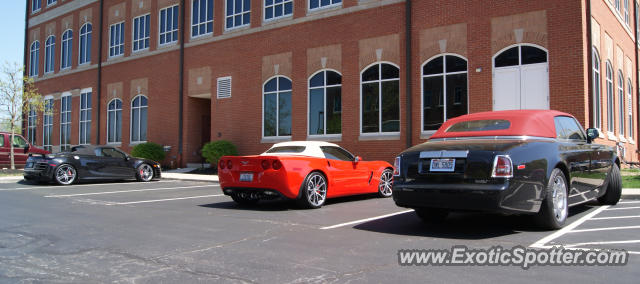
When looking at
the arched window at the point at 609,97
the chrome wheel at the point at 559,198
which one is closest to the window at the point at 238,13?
the arched window at the point at 609,97

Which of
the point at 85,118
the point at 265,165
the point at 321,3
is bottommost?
the point at 265,165

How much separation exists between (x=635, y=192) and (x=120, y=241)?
9.86 m

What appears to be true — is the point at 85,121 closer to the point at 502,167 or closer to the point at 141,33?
the point at 141,33

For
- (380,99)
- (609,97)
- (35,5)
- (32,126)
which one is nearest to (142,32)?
(35,5)

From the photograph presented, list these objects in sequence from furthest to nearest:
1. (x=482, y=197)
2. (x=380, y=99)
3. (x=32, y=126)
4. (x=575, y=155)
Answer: (x=32, y=126), (x=380, y=99), (x=575, y=155), (x=482, y=197)

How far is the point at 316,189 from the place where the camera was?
8.91 metres

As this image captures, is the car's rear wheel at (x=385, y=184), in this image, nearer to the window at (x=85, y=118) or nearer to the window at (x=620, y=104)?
the window at (x=620, y=104)

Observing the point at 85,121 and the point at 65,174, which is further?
the point at 85,121

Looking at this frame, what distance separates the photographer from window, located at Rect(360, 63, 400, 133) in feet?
54.2

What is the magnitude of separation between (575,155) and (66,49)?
31438 mm

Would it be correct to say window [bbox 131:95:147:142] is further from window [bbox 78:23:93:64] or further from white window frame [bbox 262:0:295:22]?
white window frame [bbox 262:0:295:22]

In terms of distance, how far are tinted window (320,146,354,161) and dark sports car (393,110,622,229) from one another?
2870 millimetres

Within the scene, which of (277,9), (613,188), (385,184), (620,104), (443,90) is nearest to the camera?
(613,188)

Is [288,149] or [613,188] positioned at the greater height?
[288,149]
